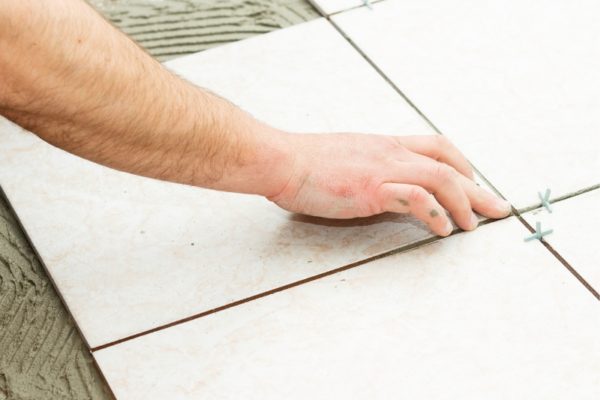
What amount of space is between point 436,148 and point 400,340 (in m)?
0.33

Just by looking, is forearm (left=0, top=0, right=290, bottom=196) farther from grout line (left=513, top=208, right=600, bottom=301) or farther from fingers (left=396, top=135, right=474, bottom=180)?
grout line (left=513, top=208, right=600, bottom=301)

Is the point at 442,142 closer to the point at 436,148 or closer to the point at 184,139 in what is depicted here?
the point at 436,148

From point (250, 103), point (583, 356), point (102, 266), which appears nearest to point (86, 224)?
point (102, 266)

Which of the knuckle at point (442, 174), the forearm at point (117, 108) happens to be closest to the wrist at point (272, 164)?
the forearm at point (117, 108)

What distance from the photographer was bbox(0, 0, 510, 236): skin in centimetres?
105

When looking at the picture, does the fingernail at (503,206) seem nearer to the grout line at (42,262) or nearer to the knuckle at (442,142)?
the knuckle at (442,142)

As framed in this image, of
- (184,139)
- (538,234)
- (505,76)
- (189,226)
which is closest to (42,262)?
(189,226)

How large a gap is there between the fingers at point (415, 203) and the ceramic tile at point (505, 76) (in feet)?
0.52

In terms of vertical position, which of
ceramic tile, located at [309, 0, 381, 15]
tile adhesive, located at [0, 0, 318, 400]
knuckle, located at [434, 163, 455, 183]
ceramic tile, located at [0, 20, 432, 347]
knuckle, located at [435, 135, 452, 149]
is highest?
ceramic tile, located at [309, 0, 381, 15]

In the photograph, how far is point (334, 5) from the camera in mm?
1844

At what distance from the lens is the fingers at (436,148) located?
1367 mm

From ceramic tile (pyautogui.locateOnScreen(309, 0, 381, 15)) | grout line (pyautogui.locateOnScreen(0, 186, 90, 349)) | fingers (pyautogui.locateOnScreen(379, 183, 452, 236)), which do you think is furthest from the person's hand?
ceramic tile (pyautogui.locateOnScreen(309, 0, 381, 15))

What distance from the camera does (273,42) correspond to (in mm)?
1774

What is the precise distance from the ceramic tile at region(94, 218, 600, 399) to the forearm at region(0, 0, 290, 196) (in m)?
0.20
